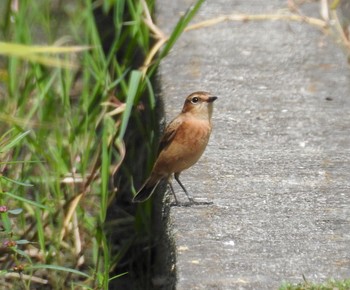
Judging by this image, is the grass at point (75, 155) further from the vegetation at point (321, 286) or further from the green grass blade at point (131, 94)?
the vegetation at point (321, 286)

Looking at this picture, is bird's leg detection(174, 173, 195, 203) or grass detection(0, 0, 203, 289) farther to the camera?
grass detection(0, 0, 203, 289)

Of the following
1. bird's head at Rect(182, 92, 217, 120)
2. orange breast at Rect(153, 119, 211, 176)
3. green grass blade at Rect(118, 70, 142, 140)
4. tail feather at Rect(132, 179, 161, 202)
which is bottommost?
tail feather at Rect(132, 179, 161, 202)

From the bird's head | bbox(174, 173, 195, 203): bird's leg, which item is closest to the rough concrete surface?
bbox(174, 173, 195, 203): bird's leg

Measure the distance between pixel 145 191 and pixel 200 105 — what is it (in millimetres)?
512

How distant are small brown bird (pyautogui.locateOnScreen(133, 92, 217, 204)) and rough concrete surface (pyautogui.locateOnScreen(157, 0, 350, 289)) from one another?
102 millimetres

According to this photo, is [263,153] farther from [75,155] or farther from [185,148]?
[75,155]

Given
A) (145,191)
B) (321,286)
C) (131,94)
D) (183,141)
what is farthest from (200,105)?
(321,286)

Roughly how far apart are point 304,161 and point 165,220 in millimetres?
753

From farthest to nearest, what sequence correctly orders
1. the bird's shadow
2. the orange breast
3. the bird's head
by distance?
1. the bird's head
2. the orange breast
3. the bird's shadow

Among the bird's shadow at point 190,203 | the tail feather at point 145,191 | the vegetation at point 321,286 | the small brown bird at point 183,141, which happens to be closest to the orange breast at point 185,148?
the small brown bird at point 183,141

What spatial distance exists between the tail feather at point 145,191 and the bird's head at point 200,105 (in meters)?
0.38

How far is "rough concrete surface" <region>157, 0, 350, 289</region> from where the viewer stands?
11.7 feet

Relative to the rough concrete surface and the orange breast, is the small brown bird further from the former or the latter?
the rough concrete surface

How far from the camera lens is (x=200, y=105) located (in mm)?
4617
